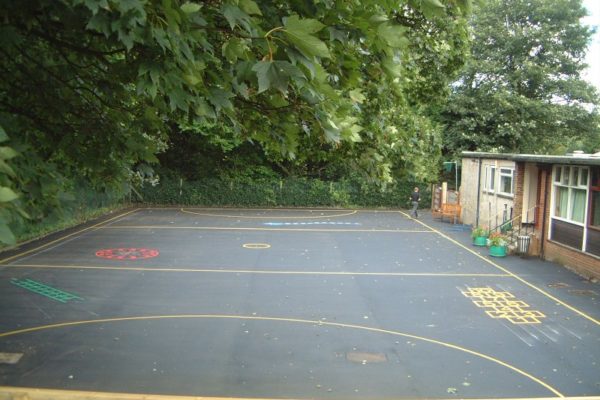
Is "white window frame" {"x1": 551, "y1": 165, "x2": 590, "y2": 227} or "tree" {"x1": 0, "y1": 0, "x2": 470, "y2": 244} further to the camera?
"white window frame" {"x1": 551, "y1": 165, "x2": 590, "y2": 227}

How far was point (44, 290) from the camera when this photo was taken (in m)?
12.9

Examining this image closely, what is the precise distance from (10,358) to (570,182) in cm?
1661

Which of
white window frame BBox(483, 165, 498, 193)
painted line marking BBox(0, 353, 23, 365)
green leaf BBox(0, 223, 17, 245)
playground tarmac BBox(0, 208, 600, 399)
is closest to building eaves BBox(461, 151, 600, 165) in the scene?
white window frame BBox(483, 165, 498, 193)

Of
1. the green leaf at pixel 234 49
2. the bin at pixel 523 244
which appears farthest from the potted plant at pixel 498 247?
the green leaf at pixel 234 49

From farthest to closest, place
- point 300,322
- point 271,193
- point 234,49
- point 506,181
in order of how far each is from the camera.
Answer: point 271,193 → point 506,181 → point 300,322 → point 234,49

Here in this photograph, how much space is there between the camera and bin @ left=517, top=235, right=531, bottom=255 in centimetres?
1939

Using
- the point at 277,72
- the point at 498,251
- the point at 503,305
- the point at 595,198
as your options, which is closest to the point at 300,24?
the point at 277,72

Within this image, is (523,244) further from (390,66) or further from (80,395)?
(390,66)

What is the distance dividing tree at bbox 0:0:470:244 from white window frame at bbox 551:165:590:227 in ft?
37.7

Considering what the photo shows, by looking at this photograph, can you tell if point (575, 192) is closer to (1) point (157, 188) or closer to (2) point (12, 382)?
(2) point (12, 382)

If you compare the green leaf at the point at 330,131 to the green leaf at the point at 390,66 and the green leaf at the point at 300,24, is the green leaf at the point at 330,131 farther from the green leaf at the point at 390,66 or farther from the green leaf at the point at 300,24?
the green leaf at the point at 300,24

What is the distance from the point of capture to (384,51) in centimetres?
385

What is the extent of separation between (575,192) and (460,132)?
18.1 m

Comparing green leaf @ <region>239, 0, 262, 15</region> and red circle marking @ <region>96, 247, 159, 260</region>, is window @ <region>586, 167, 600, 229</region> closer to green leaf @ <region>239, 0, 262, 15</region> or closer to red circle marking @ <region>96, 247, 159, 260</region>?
red circle marking @ <region>96, 247, 159, 260</region>
